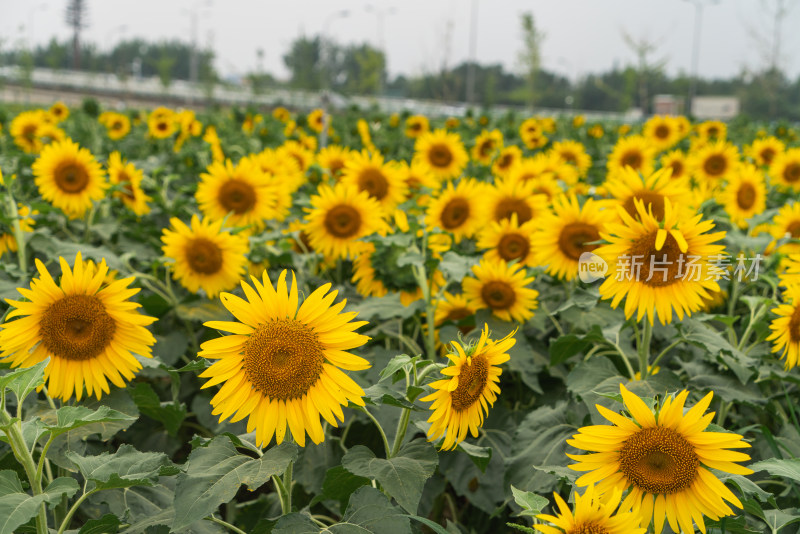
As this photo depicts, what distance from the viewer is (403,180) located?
4.52 m

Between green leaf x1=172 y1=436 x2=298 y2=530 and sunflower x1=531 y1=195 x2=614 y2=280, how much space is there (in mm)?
1593

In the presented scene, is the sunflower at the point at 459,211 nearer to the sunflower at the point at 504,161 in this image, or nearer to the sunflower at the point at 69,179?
the sunflower at the point at 69,179

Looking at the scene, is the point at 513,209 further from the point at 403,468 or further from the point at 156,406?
the point at 403,468

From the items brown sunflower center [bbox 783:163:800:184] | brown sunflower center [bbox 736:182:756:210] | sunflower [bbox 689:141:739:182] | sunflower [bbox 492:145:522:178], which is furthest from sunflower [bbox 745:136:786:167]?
brown sunflower center [bbox 736:182:756:210]

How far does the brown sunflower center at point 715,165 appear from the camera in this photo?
5.77 metres

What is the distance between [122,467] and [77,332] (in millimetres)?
481

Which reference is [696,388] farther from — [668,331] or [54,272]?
[54,272]

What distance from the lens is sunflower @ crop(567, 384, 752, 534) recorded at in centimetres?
153

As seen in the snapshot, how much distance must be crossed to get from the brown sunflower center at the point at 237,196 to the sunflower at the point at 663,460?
2907 mm

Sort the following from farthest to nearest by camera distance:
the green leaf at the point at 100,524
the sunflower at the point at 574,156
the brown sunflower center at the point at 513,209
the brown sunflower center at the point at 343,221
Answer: the sunflower at the point at 574,156 → the brown sunflower center at the point at 513,209 → the brown sunflower center at the point at 343,221 → the green leaf at the point at 100,524

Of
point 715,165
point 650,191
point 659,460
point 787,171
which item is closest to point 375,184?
point 650,191

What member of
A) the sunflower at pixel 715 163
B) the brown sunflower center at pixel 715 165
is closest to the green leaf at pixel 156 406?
the sunflower at pixel 715 163

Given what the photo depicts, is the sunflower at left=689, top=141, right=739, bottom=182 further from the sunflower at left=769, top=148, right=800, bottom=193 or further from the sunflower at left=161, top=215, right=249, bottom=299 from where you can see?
the sunflower at left=161, top=215, right=249, bottom=299

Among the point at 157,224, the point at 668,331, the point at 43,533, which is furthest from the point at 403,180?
the point at 43,533
